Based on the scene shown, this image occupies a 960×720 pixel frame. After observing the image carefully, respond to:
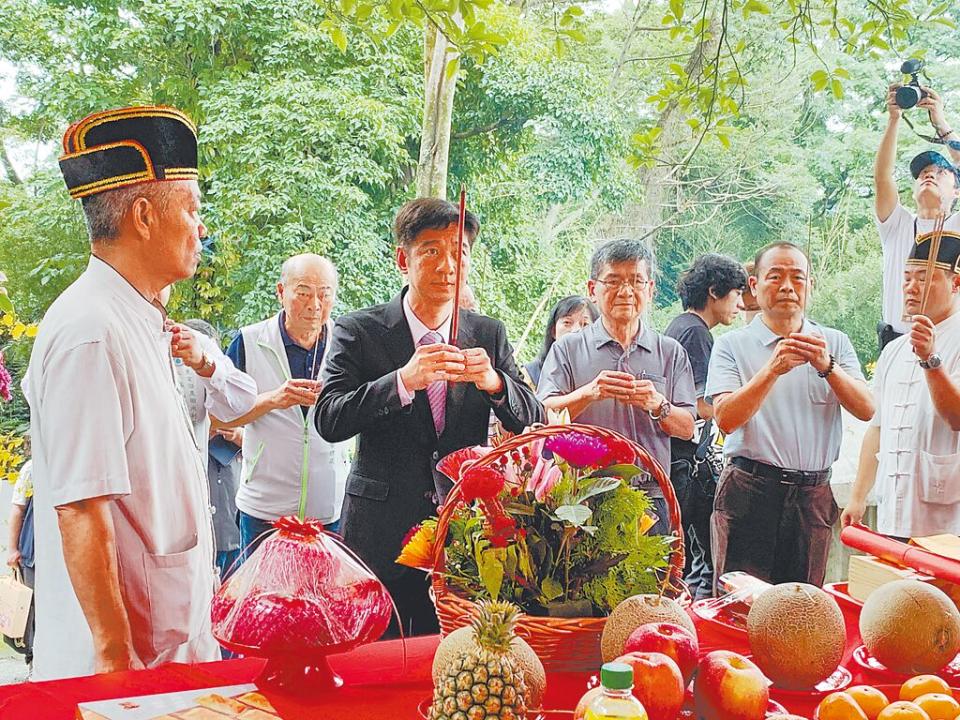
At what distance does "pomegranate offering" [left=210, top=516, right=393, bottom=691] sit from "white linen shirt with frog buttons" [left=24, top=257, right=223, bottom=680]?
0.25m

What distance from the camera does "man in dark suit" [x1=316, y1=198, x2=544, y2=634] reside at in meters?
1.85

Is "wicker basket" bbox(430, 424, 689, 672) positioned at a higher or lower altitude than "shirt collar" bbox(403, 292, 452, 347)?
lower

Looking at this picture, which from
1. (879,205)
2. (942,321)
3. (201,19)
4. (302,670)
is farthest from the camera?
(201,19)

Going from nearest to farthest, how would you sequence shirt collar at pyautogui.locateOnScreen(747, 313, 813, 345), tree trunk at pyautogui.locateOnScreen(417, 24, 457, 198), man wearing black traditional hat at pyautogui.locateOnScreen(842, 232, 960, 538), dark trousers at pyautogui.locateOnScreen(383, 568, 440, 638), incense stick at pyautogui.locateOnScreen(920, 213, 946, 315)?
dark trousers at pyautogui.locateOnScreen(383, 568, 440, 638) → incense stick at pyautogui.locateOnScreen(920, 213, 946, 315) → man wearing black traditional hat at pyautogui.locateOnScreen(842, 232, 960, 538) → shirt collar at pyautogui.locateOnScreen(747, 313, 813, 345) → tree trunk at pyautogui.locateOnScreen(417, 24, 457, 198)

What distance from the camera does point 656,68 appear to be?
600 centimetres

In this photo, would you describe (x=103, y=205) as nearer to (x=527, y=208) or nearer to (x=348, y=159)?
(x=348, y=159)

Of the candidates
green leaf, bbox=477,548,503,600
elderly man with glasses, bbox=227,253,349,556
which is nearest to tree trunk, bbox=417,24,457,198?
elderly man with glasses, bbox=227,253,349,556

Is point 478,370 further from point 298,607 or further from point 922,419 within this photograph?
point 922,419

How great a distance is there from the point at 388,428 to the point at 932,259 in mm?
1377

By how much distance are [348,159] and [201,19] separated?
3.81 feet

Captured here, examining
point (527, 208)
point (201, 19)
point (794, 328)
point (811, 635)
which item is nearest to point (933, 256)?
point (794, 328)

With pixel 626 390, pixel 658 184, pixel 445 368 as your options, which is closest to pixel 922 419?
pixel 626 390

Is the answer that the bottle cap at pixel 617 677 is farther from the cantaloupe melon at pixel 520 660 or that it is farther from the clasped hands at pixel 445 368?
the clasped hands at pixel 445 368

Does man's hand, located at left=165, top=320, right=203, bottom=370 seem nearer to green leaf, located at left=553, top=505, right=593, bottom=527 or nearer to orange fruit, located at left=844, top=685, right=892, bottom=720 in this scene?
green leaf, located at left=553, top=505, right=593, bottom=527
